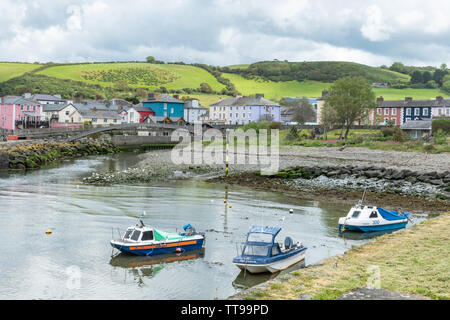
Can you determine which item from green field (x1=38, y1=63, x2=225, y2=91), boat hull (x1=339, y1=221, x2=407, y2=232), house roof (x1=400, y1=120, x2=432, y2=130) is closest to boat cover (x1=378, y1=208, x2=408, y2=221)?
boat hull (x1=339, y1=221, x2=407, y2=232)

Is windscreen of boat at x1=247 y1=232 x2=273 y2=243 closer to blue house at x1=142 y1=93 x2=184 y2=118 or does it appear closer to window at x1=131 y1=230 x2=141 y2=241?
window at x1=131 y1=230 x2=141 y2=241

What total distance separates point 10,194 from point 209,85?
144 m

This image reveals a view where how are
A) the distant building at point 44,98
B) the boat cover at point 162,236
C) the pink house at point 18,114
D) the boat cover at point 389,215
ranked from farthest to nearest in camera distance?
the distant building at point 44,98 < the pink house at point 18,114 < the boat cover at point 389,215 < the boat cover at point 162,236

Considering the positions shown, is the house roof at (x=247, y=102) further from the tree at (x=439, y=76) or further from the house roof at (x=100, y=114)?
the tree at (x=439, y=76)

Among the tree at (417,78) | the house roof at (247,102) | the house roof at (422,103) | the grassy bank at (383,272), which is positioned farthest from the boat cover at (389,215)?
the tree at (417,78)

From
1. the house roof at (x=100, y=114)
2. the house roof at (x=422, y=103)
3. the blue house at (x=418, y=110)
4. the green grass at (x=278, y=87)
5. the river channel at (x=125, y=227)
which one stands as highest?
the green grass at (x=278, y=87)

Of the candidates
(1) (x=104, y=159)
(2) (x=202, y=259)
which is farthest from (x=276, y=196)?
(1) (x=104, y=159)

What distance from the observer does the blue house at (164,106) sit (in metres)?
125

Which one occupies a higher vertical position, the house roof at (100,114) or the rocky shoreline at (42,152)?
the house roof at (100,114)

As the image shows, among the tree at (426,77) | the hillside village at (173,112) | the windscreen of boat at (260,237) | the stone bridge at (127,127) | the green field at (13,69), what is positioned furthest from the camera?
the tree at (426,77)

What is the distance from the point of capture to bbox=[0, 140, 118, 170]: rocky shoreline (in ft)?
184

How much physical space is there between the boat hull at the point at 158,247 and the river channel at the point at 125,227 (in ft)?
1.26

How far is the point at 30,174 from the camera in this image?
51.2m
